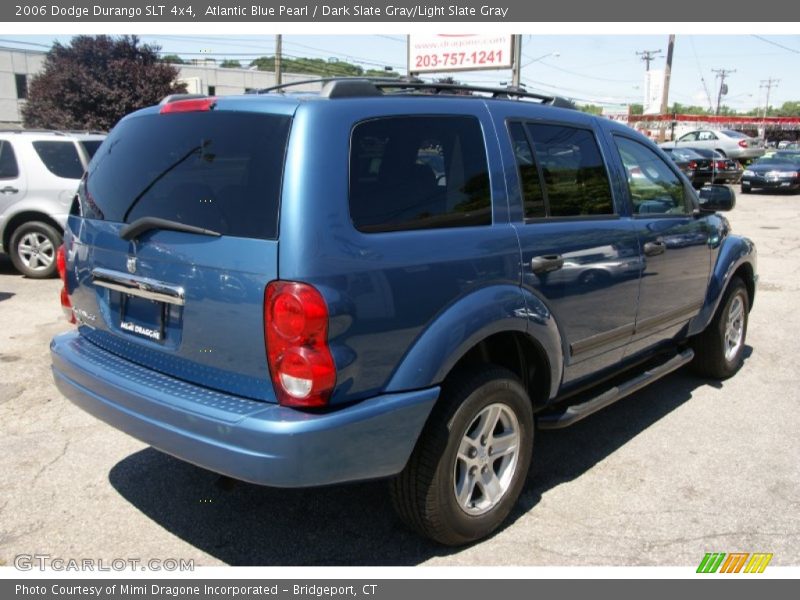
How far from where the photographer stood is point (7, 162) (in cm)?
858

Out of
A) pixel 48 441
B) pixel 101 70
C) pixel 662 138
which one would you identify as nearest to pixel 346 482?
pixel 48 441

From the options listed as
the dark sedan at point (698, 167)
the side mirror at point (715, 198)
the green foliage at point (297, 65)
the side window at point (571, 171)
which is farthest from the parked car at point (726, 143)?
the green foliage at point (297, 65)

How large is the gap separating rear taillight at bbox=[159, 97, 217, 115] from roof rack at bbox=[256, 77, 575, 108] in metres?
0.44

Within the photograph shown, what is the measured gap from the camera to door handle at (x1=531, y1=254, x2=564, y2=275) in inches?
128

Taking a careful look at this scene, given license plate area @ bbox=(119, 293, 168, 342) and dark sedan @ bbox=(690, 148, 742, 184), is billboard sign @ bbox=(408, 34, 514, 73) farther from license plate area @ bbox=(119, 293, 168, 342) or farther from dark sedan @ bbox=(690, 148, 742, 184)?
license plate area @ bbox=(119, 293, 168, 342)

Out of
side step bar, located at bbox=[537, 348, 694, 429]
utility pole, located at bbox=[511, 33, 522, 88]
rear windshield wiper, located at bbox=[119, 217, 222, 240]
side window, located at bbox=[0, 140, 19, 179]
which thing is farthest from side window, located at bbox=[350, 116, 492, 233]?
utility pole, located at bbox=[511, 33, 522, 88]

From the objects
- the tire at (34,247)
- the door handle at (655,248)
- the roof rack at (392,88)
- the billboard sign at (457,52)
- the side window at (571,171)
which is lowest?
the tire at (34,247)

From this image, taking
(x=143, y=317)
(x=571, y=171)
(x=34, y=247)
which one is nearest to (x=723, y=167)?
(x=34, y=247)

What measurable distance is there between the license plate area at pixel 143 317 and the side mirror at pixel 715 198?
3.73 meters

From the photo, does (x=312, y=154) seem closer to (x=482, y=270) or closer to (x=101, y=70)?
(x=482, y=270)

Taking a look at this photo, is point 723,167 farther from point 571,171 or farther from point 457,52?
point 571,171

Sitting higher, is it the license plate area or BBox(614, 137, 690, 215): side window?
BBox(614, 137, 690, 215): side window

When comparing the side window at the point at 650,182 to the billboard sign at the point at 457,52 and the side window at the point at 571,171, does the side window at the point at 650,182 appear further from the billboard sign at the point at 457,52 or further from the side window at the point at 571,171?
the billboard sign at the point at 457,52

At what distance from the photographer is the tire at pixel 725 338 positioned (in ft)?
17.2
